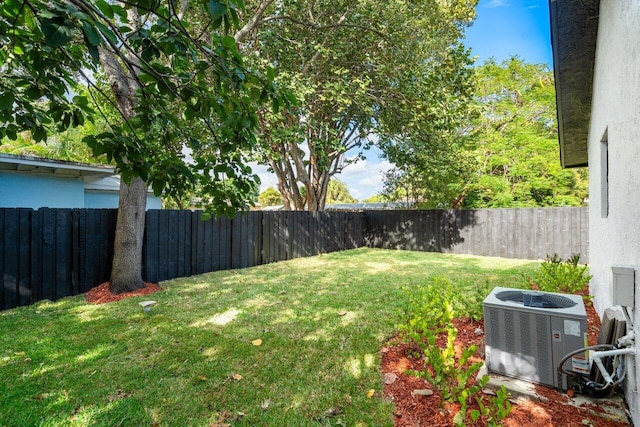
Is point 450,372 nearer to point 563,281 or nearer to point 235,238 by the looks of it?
point 563,281

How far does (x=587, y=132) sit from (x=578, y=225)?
4.75 metres

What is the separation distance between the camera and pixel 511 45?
1204cm

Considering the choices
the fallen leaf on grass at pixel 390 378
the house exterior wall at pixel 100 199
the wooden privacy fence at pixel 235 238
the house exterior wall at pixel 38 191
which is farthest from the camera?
the house exterior wall at pixel 100 199

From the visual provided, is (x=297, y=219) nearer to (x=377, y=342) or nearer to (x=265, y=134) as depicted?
(x=265, y=134)

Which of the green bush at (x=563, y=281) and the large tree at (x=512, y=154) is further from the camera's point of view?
the large tree at (x=512, y=154)

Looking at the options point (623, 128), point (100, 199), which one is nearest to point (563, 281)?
point (623, 128)

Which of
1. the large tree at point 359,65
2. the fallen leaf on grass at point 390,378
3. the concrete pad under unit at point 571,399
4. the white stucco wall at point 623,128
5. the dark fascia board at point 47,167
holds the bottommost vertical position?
the fallen leaf on grass at point 390,378

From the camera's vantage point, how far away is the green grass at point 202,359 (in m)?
2.07

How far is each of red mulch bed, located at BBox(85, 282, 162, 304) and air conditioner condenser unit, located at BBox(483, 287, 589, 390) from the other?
15.5 feet

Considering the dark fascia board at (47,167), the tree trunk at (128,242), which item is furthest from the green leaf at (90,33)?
the dark fascia board at (47,167)

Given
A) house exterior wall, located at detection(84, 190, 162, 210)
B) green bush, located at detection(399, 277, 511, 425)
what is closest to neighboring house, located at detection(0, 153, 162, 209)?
house exterior wall, located at detection(84, 190, 162, 210)

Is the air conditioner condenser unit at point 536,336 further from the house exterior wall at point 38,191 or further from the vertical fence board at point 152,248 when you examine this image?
the house exterior wall at point 38,191

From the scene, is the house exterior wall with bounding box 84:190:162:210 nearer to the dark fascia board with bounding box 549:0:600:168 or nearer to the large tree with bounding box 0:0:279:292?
the large tree with bounding box 0:0:279:292

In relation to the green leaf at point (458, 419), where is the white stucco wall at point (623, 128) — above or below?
above
